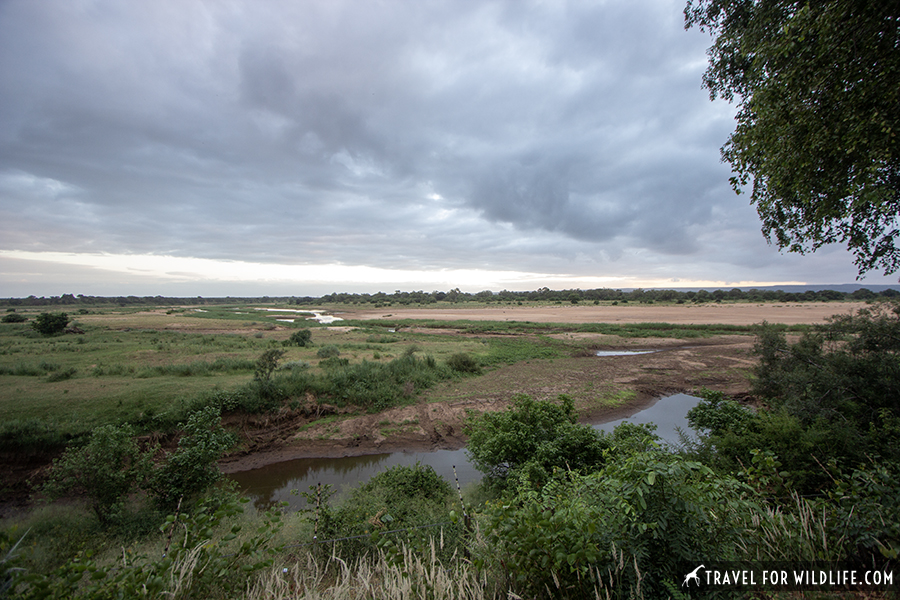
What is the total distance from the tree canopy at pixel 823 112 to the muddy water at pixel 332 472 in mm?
8059

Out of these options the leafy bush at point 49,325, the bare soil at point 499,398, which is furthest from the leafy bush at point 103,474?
the leafy bush at point 49,325

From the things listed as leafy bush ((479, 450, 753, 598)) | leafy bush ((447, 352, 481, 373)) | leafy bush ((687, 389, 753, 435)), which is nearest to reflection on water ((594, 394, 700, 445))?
leafy bush ((687, 389, 753, 435))

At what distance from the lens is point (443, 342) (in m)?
38.5

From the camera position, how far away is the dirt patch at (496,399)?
14.6m

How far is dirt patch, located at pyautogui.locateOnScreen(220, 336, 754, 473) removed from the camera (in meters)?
14.6

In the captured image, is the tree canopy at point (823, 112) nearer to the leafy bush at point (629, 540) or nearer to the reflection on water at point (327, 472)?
the leafy bush at point (629, 540)

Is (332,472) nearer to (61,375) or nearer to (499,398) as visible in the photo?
(499,398)

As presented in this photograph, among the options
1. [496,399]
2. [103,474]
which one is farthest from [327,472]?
[496,399]

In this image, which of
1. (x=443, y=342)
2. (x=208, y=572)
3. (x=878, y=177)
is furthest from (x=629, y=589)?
(x=443, y=342)

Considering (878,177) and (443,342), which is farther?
(443,342)

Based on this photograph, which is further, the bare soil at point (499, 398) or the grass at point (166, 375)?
the bare soil at point (499, 398)

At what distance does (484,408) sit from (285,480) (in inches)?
391

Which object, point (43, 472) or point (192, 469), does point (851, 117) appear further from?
point (43, 472)

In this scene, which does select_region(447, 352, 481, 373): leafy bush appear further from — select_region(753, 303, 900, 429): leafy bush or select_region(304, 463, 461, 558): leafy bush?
select_region(753, 303, 900, 429): leafy bush
